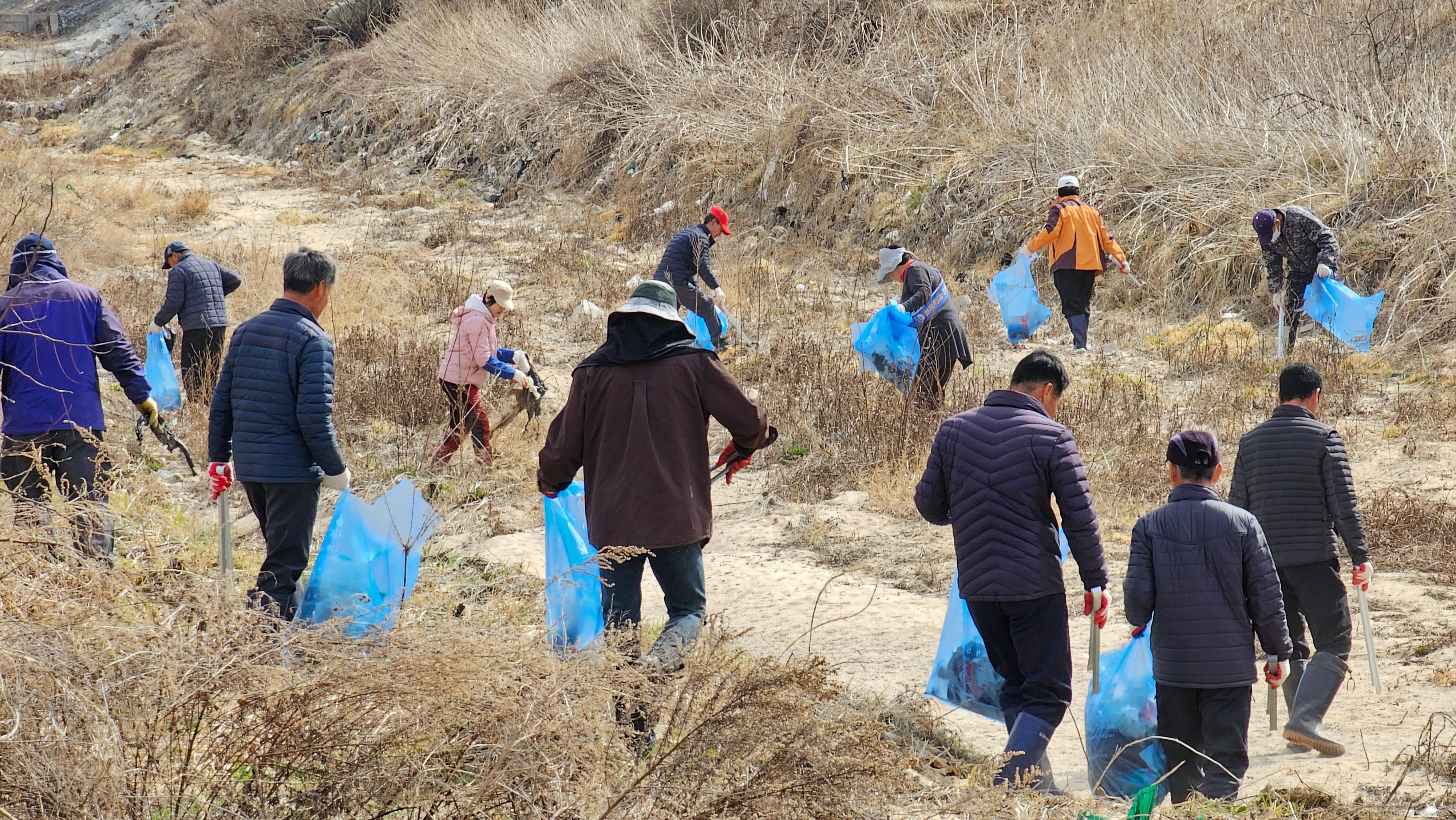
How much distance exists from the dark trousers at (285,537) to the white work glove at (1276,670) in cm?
326

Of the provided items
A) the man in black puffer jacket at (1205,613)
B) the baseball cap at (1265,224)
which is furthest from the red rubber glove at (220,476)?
the baseball cap at (1265,224)

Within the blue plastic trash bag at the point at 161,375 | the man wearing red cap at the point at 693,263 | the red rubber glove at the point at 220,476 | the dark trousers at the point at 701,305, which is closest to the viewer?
the red rubber glove at the point at 220,476

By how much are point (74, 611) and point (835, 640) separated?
300 cm

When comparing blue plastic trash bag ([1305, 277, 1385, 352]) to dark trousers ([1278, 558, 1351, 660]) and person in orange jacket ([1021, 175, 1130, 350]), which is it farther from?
dark trousers ([1278, 558, 1351, 660])

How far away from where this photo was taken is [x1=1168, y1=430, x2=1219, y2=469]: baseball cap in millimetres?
3354

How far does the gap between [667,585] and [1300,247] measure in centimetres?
688

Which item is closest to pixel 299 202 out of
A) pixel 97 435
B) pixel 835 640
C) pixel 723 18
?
pixel 723 18

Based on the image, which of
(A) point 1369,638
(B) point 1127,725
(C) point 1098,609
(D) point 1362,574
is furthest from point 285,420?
(A) point 1369,638

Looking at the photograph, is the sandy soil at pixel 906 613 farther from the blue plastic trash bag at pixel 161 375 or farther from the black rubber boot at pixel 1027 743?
the blue plastic trash bag at pixel 161 375

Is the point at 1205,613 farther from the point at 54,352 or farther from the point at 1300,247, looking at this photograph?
the point at 1300,247

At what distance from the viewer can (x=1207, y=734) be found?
132 inches

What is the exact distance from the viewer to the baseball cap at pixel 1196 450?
11.0 ft

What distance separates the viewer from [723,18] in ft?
64.0

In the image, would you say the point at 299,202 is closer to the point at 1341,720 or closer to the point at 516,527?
the point at 516,527
